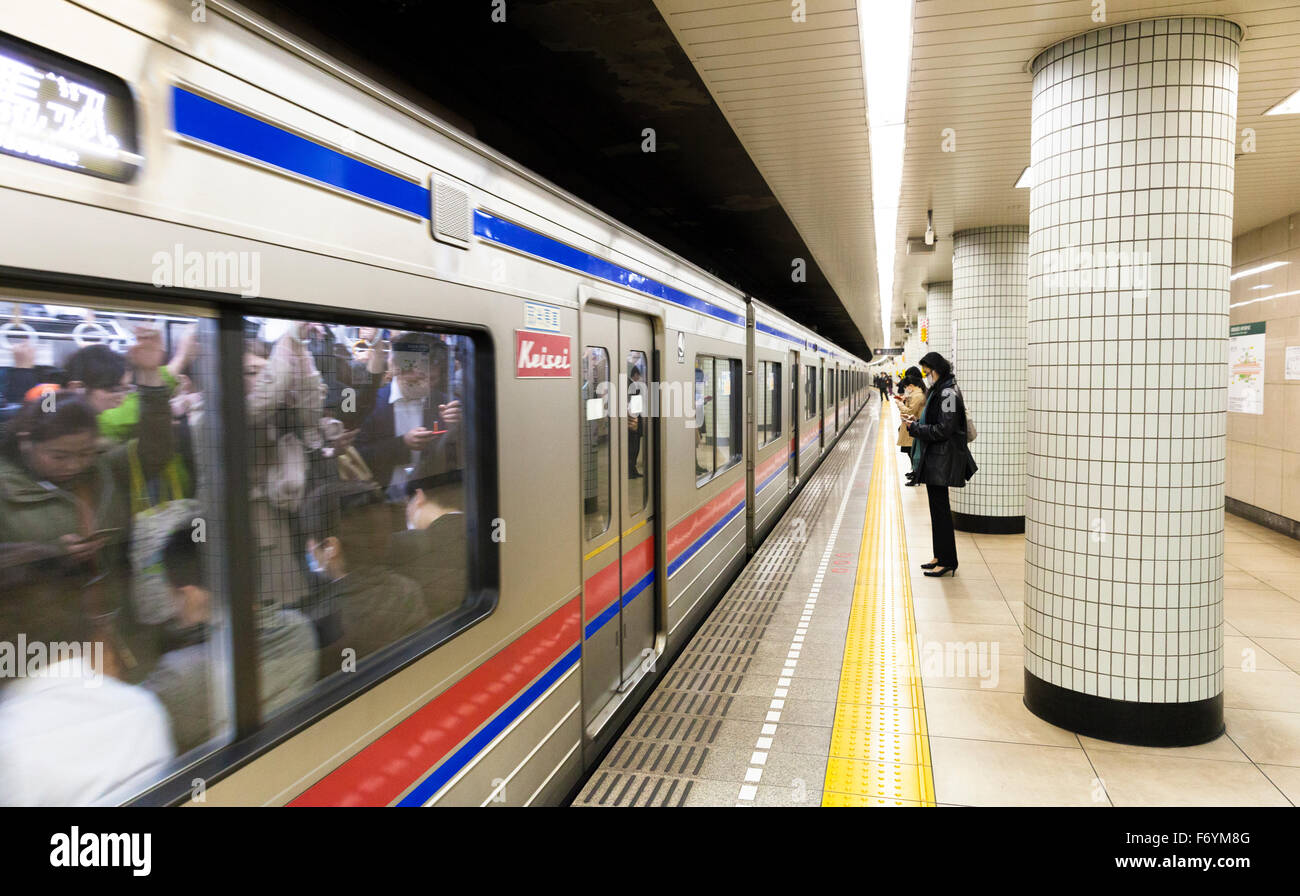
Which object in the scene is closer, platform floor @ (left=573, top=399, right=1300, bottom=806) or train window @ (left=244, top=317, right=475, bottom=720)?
train window @ (left=244, top=317, right=475, bottom=720)

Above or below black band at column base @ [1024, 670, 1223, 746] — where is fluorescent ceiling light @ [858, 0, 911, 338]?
above

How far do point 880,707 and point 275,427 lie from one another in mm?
3466

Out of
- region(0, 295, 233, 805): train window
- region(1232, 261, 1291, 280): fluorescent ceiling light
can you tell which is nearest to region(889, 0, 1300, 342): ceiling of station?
region(1232, 261, 1291, 280): fluorescent ceiling light

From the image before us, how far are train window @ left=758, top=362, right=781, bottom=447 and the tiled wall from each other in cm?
511

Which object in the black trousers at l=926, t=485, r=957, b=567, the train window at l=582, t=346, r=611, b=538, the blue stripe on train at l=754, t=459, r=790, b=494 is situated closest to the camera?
the train window at l=582, t=346, r=611, b=538

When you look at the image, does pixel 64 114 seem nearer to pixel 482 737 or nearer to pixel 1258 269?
pixel 482 737

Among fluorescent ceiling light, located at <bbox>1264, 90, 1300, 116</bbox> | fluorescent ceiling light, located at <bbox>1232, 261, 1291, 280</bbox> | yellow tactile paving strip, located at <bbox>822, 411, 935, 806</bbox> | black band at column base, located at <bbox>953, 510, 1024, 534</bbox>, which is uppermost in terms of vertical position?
fluorescent ceiling light, located at <bbox>1264, 90, 1300, 116</bbox>

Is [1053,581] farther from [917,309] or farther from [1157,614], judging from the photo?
[917,309]

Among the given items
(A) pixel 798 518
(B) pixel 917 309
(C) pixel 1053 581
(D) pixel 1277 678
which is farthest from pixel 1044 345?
(B) pixel 917 309

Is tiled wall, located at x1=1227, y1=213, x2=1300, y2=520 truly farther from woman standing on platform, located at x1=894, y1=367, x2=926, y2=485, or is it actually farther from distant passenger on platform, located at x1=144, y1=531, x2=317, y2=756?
distant passenger on platform, located at x1=144, y1=531, x2=317, y2=756

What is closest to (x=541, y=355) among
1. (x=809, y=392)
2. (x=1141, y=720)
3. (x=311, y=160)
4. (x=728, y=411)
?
(x=311, y=160)

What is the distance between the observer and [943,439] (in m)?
6.27

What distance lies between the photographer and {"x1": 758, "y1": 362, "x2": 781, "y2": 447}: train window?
8.03 m
